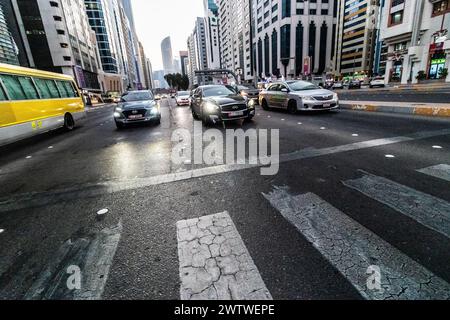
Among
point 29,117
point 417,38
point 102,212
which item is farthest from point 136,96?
point 417,38

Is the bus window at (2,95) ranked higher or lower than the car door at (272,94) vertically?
higher

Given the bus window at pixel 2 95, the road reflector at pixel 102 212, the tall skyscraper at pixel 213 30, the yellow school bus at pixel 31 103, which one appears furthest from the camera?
the tall skyscraper at pixel 213 30

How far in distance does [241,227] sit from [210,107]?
25.5 ft

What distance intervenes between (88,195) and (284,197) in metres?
3.07

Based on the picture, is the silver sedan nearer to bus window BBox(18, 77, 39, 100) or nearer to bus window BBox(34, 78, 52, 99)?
bus window BBox(34, 78, 52, 99)

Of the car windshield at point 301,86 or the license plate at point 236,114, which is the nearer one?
the license plate at point 236,114

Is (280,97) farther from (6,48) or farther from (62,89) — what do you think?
(6,48)

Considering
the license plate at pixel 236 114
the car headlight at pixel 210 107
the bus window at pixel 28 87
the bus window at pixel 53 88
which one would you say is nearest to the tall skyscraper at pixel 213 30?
the bus window at pixel 53 88

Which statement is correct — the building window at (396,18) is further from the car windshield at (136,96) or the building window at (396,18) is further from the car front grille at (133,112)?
the car front grille at (133,112)

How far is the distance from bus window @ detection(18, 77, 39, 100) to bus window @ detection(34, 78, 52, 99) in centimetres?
35

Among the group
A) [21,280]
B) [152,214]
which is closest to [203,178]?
[152,214]

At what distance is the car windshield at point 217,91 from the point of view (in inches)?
424

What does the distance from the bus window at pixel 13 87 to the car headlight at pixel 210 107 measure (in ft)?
21.7

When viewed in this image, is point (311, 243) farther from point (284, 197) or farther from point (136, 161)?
point (136, 161)
